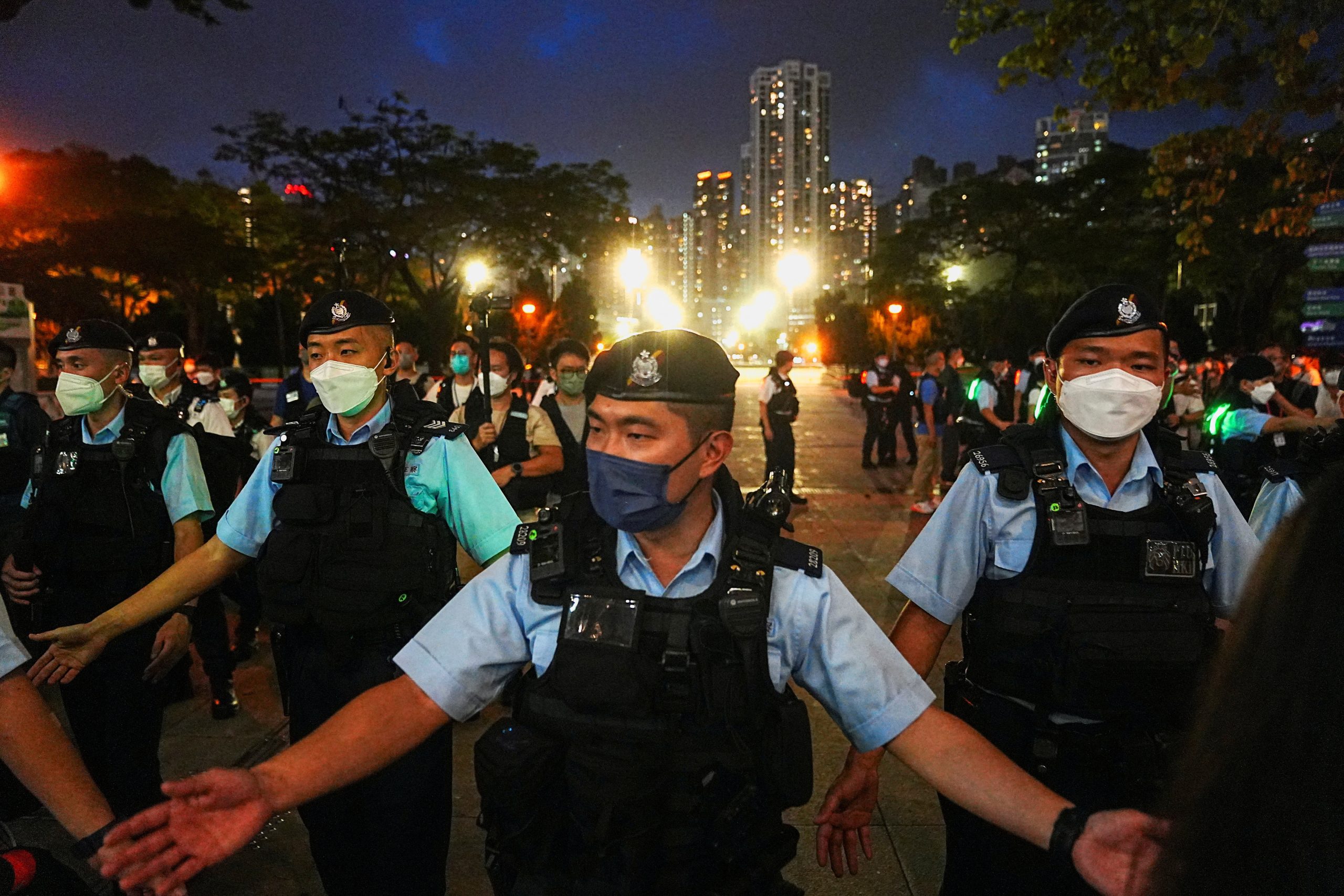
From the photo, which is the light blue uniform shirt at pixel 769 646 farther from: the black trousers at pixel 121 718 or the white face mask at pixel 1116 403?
the black trousers at pixel 121 718

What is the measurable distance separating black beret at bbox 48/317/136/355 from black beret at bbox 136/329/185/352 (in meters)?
1.72

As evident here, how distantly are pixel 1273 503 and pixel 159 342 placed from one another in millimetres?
5964

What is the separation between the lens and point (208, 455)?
15.6 feet

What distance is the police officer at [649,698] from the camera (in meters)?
1.64

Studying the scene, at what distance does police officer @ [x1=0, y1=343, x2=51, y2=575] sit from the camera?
18.4 ft

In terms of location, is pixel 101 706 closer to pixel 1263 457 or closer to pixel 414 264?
pixel 1263 457

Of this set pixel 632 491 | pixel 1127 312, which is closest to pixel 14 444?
pixel 632 491

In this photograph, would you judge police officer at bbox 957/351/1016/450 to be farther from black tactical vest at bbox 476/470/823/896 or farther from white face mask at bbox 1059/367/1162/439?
black tactical vest at bbox 476/470/823/896

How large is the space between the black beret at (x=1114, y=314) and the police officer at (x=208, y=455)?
3.85 meters

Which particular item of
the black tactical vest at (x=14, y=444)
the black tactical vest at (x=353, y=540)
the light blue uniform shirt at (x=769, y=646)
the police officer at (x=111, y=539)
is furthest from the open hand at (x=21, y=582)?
the black tactical vest at (x=14, y=444)

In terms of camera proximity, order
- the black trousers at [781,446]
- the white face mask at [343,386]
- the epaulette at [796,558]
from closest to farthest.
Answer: the epaulette at [796,558] → the white face mask at [343,386] → the black trousers at [781,446]

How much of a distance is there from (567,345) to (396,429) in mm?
3585

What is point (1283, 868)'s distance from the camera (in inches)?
35.0

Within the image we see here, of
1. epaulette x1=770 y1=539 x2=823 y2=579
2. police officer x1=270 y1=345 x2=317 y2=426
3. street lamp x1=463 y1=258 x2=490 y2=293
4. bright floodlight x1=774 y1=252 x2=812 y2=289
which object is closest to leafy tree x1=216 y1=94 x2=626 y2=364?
street lamp x1=463 y1=258 x2=490 y2=293
